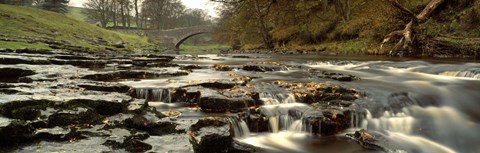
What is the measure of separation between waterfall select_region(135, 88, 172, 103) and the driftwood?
12.5m

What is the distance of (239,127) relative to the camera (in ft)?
16.2

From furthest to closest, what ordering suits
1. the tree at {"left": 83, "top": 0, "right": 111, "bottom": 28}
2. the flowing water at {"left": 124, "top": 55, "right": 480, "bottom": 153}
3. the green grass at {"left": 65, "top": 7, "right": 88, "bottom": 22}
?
the green grass at {"left": 65, "top": 7, "right": 88, "bottom": 22} < the tree at {"left": 83, "top": 0, "right": 111, "bottom": 28} < the flowing water at {"left": 124, "top": 55, "right": 480, "bottom": 153}

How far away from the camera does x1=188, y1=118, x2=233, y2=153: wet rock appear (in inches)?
147

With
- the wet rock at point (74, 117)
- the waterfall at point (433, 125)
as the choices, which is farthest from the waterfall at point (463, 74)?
the wet rock at point (74, 117)

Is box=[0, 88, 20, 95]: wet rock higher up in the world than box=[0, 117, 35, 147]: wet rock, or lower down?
higher up

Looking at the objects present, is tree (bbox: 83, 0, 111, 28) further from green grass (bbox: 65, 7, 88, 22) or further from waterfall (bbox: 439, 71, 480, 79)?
waterfall (bbox: 439, 71, 480, 79)

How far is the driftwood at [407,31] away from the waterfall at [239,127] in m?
12.6

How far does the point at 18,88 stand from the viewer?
5.26m

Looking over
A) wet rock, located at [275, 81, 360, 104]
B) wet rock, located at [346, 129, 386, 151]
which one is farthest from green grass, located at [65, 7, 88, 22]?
wet rock, located at [346, 129, 386, 151]

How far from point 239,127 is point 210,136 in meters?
1.16

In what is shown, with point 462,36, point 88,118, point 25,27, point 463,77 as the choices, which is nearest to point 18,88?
point 88,118

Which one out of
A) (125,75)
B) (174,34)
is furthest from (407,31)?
(174,34)

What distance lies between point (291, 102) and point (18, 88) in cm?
447

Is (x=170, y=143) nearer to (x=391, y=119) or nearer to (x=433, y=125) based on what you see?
(x=391, y=119)
